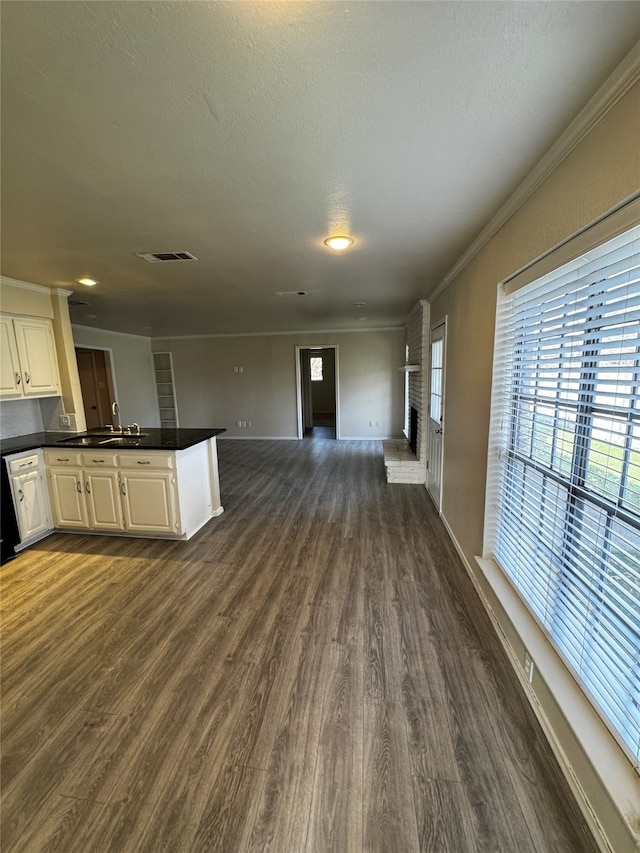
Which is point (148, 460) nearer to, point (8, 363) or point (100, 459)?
point (100, 459)

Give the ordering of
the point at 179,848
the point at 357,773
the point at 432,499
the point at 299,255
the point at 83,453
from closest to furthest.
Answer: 1. the point at 179,848
2. the point at 357,773
3. the point at 299,255
4. the point at 83,453
5. the point at 432,499

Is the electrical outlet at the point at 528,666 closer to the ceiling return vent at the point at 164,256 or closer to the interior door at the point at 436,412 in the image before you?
the interior door at the point at 436,412

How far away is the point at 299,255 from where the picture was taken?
8.82 ft

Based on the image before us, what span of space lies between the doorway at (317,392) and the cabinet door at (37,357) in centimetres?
459

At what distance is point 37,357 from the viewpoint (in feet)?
11.4

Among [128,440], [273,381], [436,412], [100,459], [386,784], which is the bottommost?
[386,784]

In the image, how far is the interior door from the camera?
12.0ft

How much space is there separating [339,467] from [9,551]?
4.07 metres

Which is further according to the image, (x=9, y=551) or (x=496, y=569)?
(x=9, y=551)

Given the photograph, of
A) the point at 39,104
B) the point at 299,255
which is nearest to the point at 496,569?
the point at 299,255

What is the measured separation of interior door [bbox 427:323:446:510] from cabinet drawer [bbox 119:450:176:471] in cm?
274

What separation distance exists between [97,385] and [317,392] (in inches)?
249

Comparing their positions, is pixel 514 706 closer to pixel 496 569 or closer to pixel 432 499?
pixel 496 569

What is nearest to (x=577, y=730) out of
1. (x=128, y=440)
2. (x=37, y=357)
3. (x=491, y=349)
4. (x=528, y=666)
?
(x=528, y=666)
